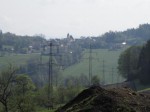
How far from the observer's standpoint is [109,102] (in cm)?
1855

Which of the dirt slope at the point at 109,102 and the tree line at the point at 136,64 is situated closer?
the dirt slope at the point at 109,102

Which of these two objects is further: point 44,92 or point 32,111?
point 44,92

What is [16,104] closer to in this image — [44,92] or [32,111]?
[32,111]

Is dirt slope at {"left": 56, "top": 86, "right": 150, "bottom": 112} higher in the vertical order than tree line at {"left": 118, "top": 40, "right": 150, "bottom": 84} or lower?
higher

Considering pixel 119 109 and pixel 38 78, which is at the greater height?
pixel 119 109

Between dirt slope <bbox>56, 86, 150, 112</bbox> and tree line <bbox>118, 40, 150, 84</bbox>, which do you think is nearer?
dirt slope <bbox>56, 86, 150, 112</bbox>

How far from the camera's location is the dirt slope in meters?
18.1

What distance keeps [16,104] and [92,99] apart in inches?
960

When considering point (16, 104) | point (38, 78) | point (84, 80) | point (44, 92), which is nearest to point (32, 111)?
point (16, 104)

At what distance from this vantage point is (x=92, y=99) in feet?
62.6

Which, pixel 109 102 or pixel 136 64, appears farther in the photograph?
pixel 136 64

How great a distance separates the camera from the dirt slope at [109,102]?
18094mm

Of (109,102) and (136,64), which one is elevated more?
(109,102)

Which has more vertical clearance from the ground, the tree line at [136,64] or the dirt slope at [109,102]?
the dirt slope at [109,102]
